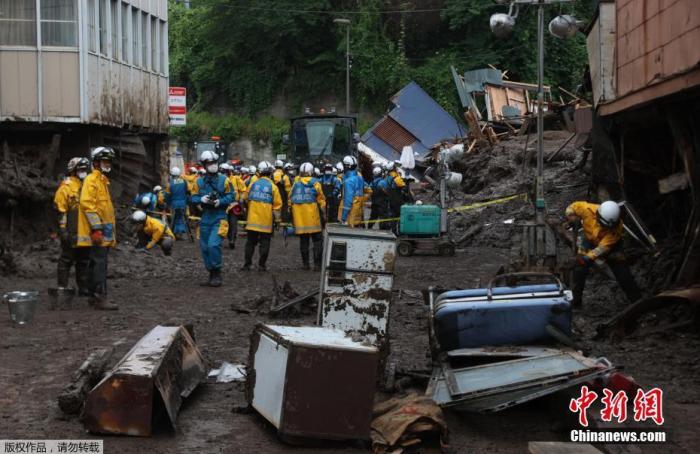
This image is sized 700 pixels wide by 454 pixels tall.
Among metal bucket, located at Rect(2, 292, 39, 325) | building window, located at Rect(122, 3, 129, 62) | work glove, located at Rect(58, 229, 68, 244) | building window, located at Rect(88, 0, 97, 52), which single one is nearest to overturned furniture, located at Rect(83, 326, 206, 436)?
metal bucket, located at Rect(2, 292, 39, 325)

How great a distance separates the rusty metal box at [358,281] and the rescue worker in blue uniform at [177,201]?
15684mm

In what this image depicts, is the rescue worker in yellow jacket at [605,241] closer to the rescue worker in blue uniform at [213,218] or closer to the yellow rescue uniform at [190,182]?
the rescue worker in blue uniform at [213,218]

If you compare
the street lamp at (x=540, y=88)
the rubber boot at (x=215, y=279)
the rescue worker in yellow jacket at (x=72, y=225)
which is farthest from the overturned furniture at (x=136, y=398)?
the street lamp at (x=540, y=88)

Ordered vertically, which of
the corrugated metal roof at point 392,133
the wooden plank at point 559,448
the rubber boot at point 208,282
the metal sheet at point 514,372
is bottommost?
the rubber boot at point 208,282

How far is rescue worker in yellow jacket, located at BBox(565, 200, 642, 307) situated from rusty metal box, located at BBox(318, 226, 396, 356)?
3772 millimetres

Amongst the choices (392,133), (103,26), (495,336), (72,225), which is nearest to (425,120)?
(392,133)

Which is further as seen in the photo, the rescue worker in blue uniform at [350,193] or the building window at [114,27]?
the building window at [114,27]

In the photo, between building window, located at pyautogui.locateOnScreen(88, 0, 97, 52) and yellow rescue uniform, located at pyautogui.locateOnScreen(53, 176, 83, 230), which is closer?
yellow rescue uniform, located at pyautogui.locateOnScreen(53, 176, 83, 230)

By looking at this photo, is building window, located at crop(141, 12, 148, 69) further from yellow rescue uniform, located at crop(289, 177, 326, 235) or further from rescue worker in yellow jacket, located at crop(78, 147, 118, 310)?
rescue worker in yellow jacket, located at crop(78, 147, 118, 310)

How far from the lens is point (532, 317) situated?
→ 758 centimetres

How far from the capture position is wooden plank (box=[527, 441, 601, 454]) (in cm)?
577

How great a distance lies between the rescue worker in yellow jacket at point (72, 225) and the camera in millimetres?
12070

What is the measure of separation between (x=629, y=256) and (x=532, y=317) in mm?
6534

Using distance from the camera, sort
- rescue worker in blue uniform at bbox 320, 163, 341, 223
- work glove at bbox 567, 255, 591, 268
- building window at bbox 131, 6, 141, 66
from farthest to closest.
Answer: building window at bbox 131, 6, 141, 66 < rescue worker in blue uniform at bbox 320, 163, 341, 223 < work glove at bbox 567, 255, 591, 268
